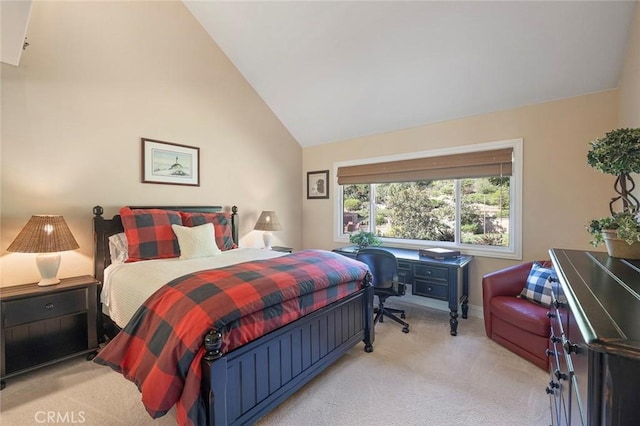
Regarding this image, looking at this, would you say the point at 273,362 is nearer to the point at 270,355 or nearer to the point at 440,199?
the point at 270,355

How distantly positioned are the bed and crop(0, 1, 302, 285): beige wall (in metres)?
0.42

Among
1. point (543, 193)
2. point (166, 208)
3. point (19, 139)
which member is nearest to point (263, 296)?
point (166, 208)

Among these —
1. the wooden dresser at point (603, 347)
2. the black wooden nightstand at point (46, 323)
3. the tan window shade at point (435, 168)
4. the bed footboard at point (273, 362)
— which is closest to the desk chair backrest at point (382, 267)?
the bed footboard at point (273, 362)

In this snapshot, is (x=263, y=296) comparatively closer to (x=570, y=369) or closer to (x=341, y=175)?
(x=570, y=369)

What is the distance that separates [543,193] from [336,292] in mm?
2413

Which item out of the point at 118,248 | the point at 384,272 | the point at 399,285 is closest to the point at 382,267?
the point at 384,272

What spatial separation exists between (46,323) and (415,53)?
418cm

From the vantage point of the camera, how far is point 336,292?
7.44 feet

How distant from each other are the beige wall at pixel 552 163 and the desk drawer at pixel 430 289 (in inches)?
24.3

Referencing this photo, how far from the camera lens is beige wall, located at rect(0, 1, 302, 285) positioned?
8.27 ft

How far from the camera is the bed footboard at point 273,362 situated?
1.40 m

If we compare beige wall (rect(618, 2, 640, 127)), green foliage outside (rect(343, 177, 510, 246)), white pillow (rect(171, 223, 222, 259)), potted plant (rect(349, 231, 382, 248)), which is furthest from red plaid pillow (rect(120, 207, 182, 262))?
beige wall (rect(618, 2, 640, 127))

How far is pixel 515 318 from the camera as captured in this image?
8.19 feet

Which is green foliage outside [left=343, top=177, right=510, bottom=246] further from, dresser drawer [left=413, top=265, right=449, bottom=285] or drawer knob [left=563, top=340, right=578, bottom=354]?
drawer knob [left=563, top=340, right=578, bottom=354]
